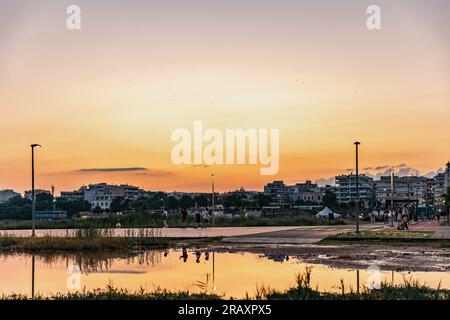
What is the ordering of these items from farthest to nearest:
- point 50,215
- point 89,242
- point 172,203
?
Result: point 172,203
point 50,215
point 89,242

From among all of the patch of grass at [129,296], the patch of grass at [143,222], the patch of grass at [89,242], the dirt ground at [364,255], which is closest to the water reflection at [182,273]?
the dirt ground at [364,255]

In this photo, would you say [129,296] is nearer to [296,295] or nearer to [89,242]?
[296,295]

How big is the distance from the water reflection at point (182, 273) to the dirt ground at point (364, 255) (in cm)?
109

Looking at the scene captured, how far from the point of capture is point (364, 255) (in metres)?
27.8

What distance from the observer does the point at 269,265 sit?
78.3ft

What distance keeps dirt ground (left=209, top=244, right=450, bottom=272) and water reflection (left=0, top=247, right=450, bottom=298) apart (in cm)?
109

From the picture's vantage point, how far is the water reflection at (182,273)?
60.2 feet

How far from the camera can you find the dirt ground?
2364cm

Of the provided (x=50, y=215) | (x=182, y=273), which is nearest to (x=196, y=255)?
(x=182, y=273)

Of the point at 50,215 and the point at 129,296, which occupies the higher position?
the point at 129,296

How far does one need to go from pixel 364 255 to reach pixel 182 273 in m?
9.47
